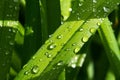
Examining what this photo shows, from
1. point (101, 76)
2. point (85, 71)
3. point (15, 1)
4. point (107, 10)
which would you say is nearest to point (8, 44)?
point (15, 1)

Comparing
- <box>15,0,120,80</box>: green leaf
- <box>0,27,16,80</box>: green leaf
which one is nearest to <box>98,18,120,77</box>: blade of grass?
<box>15,0,120,80</box>: green leaf

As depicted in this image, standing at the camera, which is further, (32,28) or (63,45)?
(32,28)

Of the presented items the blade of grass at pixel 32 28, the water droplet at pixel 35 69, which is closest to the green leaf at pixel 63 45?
the water droplet at pixel 35 69

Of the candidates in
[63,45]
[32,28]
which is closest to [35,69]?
[63,45]

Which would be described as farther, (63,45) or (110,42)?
(110,42)

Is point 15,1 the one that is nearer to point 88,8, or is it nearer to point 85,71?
point 88,8

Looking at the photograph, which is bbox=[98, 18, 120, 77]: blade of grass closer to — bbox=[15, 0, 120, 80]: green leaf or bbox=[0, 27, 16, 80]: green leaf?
bbox=[15, 0, 120, 80]: green leaf

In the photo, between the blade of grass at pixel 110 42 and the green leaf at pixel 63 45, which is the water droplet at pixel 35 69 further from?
the blade of grass at pixel 110 42

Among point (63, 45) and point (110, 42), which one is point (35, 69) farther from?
point (110, 42)

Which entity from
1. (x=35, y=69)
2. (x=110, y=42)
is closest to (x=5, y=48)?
(x=35, y=69)

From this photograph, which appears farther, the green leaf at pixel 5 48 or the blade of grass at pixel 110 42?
the blade of grass at pixel 110 42

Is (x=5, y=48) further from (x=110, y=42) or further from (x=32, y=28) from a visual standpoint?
(x=110, y=42)

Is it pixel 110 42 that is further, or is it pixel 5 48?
pixel 110 42
